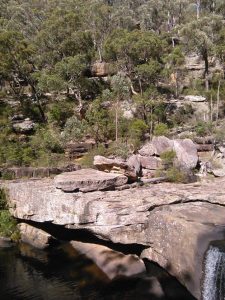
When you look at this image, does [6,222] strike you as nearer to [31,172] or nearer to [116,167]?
[31,172]

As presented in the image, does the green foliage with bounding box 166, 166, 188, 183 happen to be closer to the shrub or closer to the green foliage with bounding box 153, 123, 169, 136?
the shrub

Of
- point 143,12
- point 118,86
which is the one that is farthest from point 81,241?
point 143,12

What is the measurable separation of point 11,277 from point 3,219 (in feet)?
22.1

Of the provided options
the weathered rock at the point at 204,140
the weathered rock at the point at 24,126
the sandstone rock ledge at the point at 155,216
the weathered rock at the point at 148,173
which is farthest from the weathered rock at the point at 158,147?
the weathered rock at the point at 24,126

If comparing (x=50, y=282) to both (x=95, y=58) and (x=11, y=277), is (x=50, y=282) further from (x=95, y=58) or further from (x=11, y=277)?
(x=95, y=58)

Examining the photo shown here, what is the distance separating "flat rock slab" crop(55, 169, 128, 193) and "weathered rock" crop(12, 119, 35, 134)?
21871mm

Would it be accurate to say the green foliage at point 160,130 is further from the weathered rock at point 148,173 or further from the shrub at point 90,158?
the weathered rock at point 148,173

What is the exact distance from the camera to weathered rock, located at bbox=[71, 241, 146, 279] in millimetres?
21750

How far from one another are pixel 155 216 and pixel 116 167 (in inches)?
277

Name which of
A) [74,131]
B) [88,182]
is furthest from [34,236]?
[74,131]

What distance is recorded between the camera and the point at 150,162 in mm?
32250

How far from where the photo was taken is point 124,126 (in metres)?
44.2

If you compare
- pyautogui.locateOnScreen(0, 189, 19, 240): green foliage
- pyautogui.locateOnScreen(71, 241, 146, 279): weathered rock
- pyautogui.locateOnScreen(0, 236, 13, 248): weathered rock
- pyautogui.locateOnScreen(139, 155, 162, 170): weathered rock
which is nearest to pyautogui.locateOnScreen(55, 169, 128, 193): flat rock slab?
pyautogui.locateOnScreen(71, 241, 146, 279): weathered rock

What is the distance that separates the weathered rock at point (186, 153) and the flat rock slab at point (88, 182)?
284 inches
